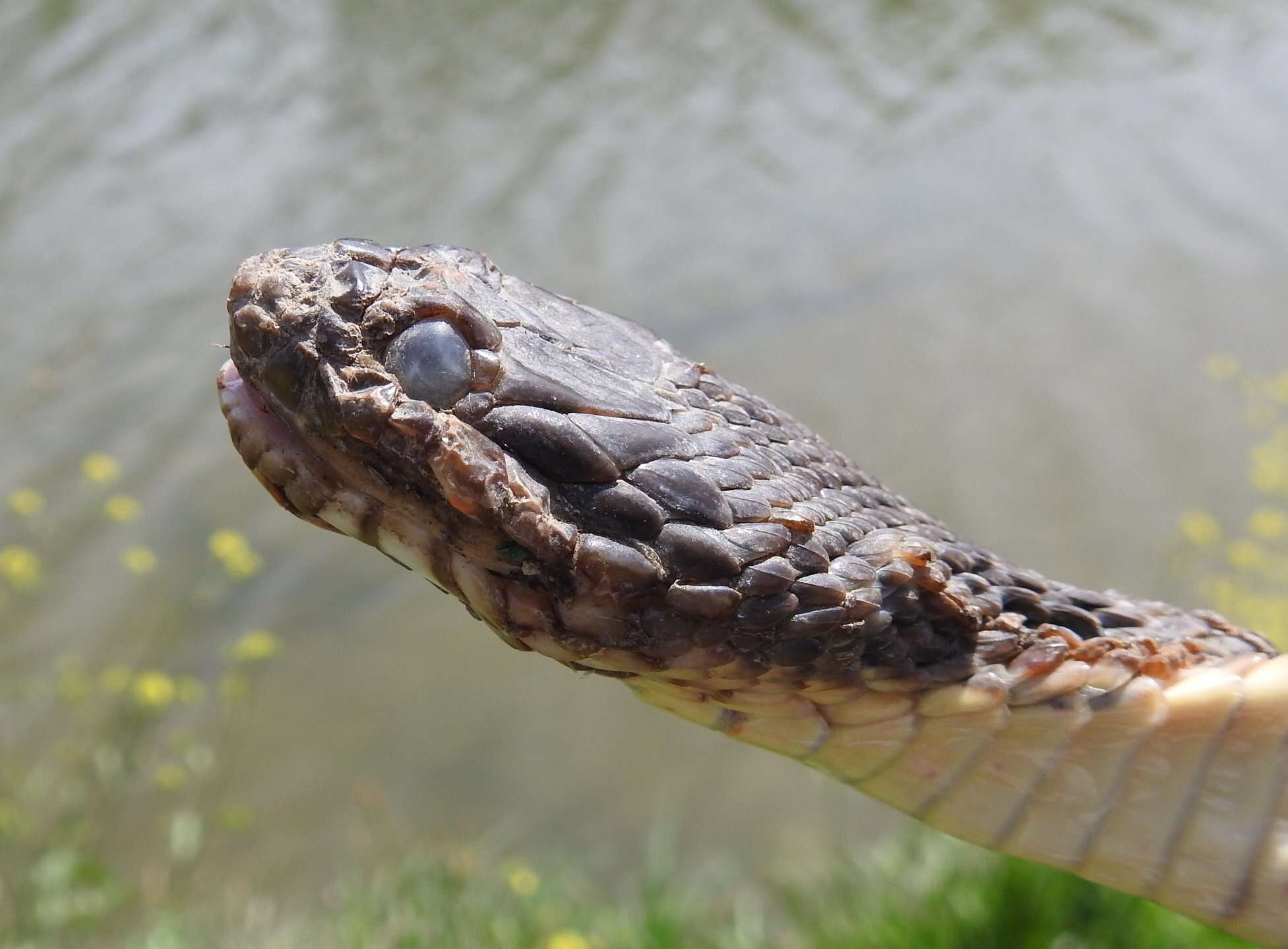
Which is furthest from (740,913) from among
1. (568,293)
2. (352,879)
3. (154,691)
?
(568,293)

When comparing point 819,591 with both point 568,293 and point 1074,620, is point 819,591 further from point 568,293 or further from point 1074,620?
point 568,293

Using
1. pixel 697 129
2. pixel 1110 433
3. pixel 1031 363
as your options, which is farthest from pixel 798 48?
pixel 1110 433

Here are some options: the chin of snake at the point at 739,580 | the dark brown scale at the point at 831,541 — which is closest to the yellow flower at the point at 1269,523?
the chin of snake at the point at 739,580

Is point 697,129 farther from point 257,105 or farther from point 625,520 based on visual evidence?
point 625,520

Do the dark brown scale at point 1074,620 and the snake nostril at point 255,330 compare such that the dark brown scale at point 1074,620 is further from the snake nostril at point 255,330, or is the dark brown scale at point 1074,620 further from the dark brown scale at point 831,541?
the snake nostril at point 255,330

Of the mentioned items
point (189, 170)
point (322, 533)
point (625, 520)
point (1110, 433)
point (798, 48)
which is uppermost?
point (625, 520)
